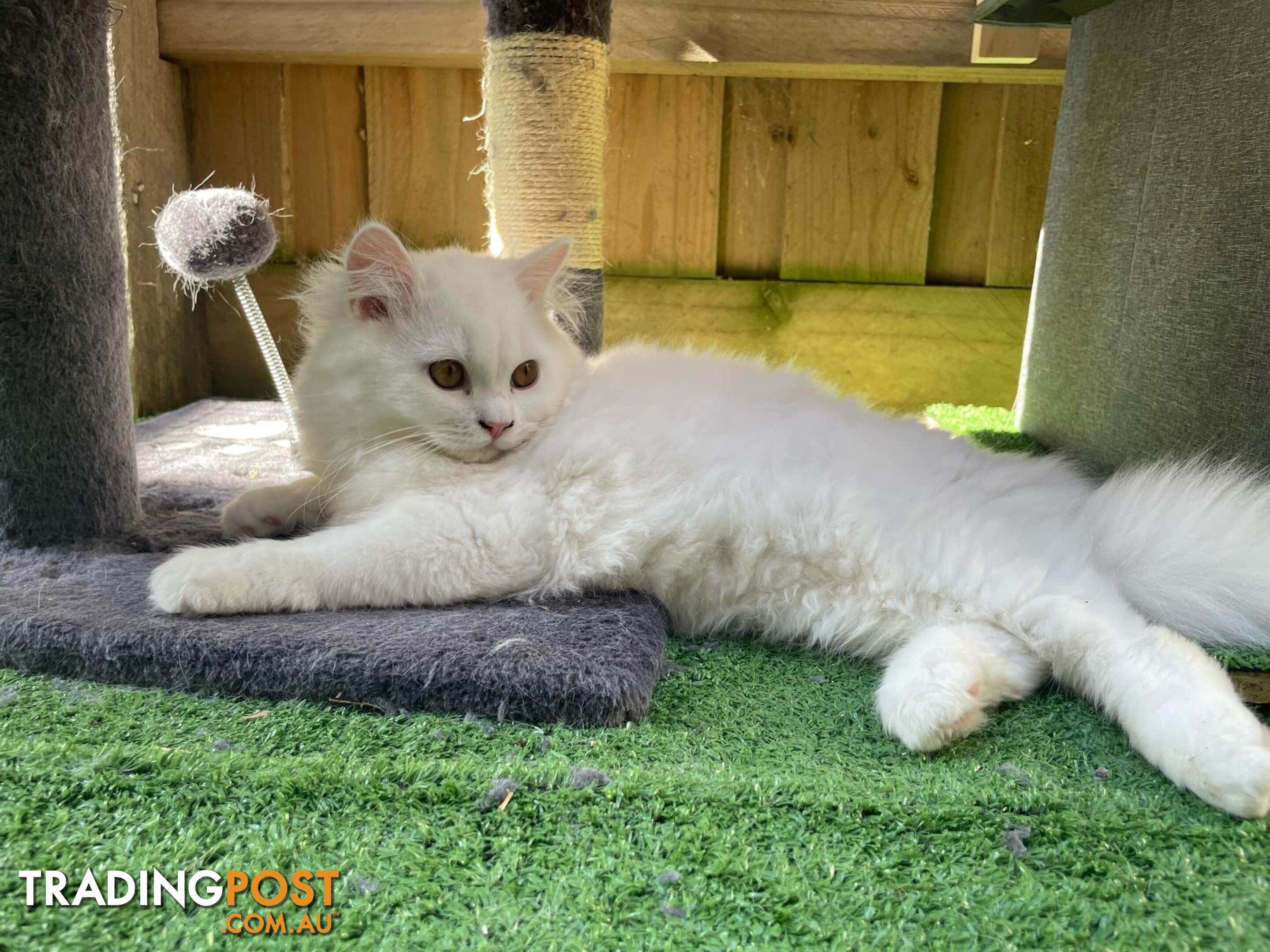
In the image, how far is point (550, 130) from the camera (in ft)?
7.97

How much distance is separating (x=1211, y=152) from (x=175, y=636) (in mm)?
2166

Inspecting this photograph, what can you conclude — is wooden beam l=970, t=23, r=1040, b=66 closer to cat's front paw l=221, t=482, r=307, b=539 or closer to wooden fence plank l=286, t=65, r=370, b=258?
wooden fence plank l=286, t=65, r=370, b=258

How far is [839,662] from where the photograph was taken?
155 cm

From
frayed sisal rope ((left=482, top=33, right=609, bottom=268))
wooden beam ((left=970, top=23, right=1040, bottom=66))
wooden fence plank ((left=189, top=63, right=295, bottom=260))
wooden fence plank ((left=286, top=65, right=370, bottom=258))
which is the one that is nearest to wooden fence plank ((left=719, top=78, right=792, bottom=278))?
wooden beam ((left=970, top=23, right=1040, bottom=66))

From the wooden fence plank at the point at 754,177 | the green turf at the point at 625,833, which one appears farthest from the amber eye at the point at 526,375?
the wooden fence plank at the point at 754,177

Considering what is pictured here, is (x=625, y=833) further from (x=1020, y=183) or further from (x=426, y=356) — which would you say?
(x=1020, y=183)

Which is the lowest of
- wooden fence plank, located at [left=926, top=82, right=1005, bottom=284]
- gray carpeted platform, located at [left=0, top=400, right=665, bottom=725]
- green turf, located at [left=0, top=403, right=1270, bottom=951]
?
green turf, located at [left=0, top=403, right=1270, bottom=951]

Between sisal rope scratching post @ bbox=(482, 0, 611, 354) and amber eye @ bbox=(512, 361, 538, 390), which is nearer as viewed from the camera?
amber eye @ bbox=(512, 361, 538, 390)

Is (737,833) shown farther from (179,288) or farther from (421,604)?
(179,288)

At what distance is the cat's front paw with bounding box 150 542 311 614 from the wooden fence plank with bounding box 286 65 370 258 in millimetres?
2020

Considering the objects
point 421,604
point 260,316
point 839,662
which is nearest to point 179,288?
point 260,316

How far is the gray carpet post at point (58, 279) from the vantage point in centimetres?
155

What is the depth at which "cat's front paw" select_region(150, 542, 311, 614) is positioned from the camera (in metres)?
1.42

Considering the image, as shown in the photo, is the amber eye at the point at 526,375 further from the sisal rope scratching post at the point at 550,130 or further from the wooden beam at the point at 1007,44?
the wooden beam at the point at 1007,44
